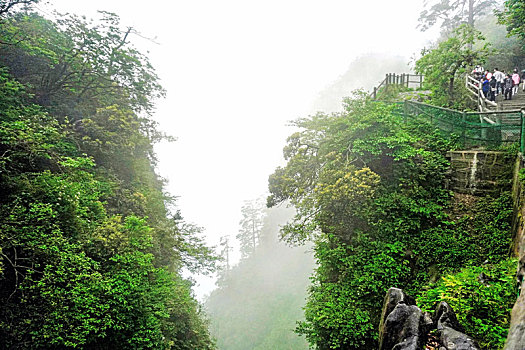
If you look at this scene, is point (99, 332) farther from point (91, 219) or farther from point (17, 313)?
point (91, 219)

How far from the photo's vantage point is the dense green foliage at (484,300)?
408cm

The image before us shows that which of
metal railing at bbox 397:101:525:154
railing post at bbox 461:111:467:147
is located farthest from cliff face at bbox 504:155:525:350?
railing post at bbox 461:111:467:147

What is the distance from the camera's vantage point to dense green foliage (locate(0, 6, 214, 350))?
5.98m

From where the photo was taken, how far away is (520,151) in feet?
22.4

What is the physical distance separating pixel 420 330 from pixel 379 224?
433cm

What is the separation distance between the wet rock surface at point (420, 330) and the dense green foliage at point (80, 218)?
19.7 feet

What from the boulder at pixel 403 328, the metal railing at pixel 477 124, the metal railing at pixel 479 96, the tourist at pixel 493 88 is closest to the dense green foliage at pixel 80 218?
the boulder at pixel 403 328

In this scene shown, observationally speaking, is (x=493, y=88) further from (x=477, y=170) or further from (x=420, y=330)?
(x=420, y=330)

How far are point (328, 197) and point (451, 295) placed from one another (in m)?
4.13

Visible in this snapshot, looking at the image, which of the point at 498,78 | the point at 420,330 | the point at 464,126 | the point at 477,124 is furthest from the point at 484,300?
the point at 498,78

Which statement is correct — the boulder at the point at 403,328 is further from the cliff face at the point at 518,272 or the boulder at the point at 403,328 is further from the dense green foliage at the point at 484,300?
the cliff face at the point at 518,272

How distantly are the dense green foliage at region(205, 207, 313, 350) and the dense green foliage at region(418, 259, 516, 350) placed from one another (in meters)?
21.6

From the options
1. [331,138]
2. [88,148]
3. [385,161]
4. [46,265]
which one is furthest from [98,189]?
[385,161]

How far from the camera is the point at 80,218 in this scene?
7359 mm
